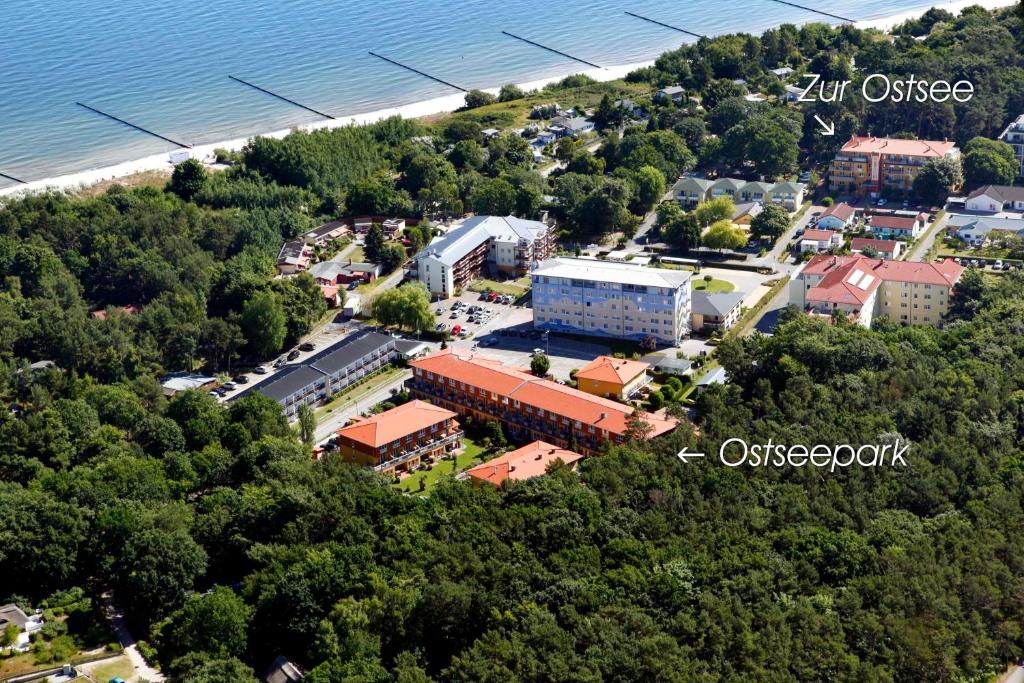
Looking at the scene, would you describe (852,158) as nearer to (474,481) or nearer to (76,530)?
(474,481)

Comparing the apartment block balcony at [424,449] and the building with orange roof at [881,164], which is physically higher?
the building with orange roof at [881,164]

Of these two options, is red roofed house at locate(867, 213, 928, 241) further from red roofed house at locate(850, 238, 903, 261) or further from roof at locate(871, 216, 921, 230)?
red roofed house at locate(850, 238, 903, 261)

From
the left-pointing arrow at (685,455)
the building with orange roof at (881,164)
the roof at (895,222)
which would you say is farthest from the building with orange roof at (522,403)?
the building with orange roof at (881,164)

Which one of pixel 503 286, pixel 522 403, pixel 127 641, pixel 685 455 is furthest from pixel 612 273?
pixel 127 641

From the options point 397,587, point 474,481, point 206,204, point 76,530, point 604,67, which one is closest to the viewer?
point 397,587

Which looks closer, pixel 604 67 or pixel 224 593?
pixel 224 593

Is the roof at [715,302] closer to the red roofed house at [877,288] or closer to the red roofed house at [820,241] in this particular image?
the red roofed house at [877,288]

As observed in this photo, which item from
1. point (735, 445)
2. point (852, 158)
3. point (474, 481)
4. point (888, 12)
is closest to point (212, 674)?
point (474, 481)
